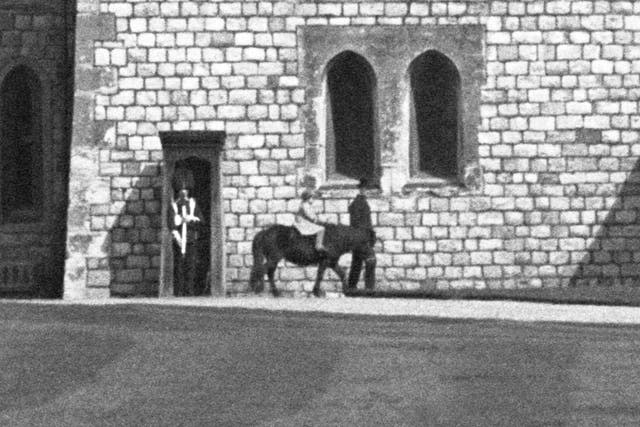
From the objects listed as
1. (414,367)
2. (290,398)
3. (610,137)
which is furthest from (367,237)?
(290,398)

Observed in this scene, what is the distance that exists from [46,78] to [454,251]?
19.5 ft

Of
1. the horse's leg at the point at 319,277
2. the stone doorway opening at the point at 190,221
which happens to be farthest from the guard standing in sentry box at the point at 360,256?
the stone doorway opening at the point at 190,221

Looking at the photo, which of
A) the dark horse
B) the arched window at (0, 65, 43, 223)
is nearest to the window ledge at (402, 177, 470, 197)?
the dark horse

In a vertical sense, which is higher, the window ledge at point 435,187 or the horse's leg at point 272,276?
the window ledge at point 435,187

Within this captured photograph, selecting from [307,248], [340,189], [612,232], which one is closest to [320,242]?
[307,248]

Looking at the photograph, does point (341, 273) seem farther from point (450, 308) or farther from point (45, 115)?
point (450, 308)

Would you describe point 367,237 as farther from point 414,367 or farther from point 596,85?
point 414,367

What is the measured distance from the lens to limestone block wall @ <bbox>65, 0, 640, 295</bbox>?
31.7m

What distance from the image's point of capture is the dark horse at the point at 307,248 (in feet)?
100

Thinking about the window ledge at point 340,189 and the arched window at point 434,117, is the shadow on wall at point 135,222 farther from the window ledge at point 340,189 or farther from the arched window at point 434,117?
the arched window at point 434,117

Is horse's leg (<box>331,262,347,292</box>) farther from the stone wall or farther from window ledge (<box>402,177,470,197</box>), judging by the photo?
the stone wall

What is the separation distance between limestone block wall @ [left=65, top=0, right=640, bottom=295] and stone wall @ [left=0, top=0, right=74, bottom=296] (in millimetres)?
1405

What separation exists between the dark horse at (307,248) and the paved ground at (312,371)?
9.31 m

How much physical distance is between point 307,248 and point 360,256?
27.1 inches
